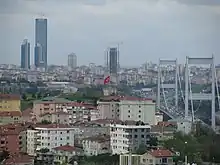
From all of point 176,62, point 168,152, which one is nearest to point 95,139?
point 168,152

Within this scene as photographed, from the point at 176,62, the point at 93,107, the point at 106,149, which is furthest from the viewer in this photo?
the point at 176,62

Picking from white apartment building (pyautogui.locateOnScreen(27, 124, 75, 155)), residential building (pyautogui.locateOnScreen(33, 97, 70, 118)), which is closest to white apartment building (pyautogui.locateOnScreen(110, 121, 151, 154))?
white apartment building (pyautogui.locateOnScreen(27, 124, 75, 155))

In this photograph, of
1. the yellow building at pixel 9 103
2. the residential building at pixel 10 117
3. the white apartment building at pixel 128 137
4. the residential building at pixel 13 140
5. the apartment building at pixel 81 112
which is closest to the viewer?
the white apartment building at pixel 128 137

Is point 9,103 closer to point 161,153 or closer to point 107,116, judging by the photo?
point 107,116

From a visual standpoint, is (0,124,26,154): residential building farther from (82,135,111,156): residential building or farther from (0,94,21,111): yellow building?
(0,94,21,111): yellow building

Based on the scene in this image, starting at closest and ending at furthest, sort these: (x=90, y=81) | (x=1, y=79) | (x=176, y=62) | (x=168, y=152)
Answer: (x=168, y=152) < (x=176, y=62) < (x=1, y=79) < (x=90, y=81)

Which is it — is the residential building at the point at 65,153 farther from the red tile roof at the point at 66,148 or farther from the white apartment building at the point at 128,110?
the white apartment building at the point at 128,110

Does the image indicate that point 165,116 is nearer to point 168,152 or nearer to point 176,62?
point 176,62

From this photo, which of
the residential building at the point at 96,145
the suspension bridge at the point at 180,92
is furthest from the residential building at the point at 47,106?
the residential building at the point at 96,145
